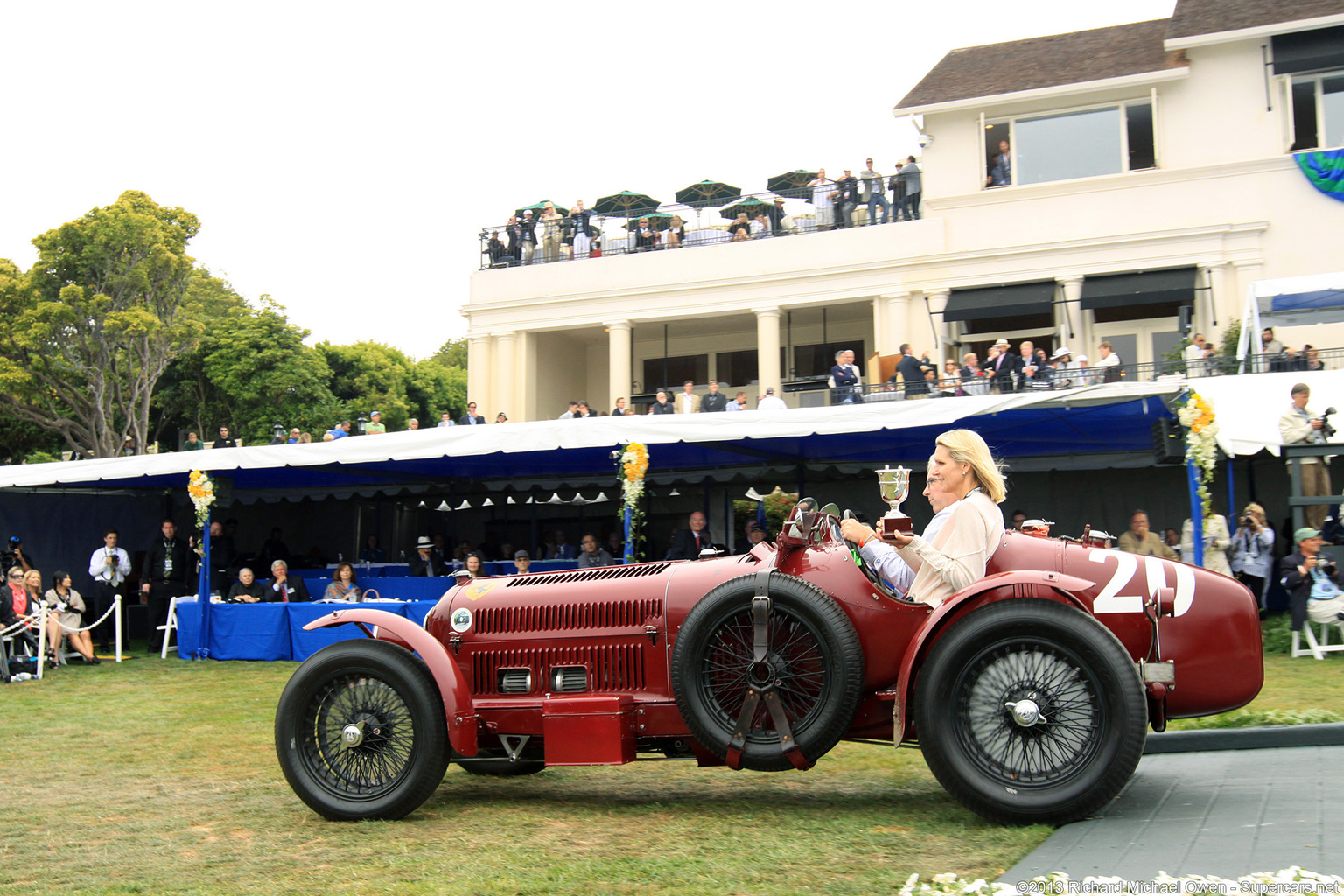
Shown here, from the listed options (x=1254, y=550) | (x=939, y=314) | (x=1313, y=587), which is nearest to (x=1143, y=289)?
(x=939, y=314)

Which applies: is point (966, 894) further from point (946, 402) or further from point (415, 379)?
point (415, 379)

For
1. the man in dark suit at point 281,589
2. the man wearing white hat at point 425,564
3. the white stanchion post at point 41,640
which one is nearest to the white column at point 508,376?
the man wearing white hat at point 425,564

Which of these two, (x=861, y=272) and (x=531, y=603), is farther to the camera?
(x=861, y=272)

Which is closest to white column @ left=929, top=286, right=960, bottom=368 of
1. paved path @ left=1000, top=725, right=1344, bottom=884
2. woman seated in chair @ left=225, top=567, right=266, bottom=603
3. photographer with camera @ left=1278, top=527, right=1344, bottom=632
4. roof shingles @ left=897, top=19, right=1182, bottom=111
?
roof shingles @ left=897, top=19, right=1182, bottom=111

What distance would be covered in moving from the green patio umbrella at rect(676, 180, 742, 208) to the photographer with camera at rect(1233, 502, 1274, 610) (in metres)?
15.4

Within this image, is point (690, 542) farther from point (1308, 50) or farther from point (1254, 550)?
point (1308, 50)

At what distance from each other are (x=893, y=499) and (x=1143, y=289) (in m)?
19.1

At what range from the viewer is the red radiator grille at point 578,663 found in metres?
5.12

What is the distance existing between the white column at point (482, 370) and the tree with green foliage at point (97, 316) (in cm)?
1241

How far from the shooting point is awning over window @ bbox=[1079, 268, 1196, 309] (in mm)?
21266

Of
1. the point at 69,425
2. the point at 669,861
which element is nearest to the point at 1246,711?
the point at 669,861

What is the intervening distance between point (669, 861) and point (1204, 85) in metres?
22.7

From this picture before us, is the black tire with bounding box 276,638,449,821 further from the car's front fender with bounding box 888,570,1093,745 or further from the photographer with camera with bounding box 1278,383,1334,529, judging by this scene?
the photographer with camera with bounding box 1278,383,1334,529

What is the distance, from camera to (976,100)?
23250 mm
